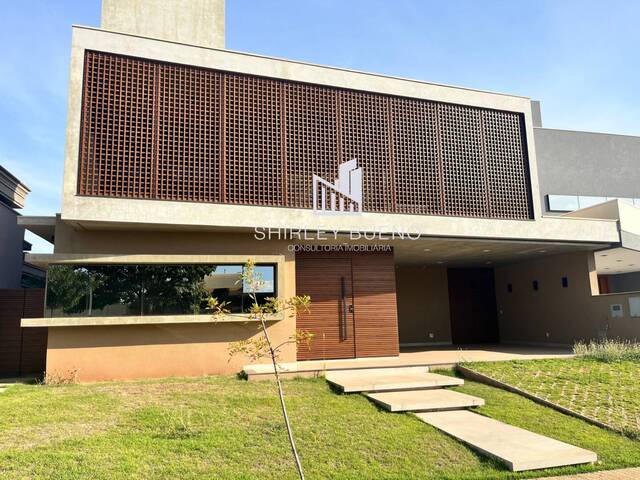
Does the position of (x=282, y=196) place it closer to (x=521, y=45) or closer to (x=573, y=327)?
(x=521, y=45)

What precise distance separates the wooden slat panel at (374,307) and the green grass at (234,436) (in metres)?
4.05

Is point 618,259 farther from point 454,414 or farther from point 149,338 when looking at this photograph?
point 149,338

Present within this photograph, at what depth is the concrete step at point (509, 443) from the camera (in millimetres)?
5651

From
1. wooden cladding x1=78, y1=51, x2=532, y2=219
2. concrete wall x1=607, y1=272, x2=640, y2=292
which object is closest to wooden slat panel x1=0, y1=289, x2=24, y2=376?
wooden cladding x1=78, y1=51, x2=532, y2=219

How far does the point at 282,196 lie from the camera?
37.2 feet

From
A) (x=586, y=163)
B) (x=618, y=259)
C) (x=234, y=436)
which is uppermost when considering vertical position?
(x=586, y=163)

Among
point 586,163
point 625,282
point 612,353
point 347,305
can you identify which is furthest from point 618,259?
point 347,305

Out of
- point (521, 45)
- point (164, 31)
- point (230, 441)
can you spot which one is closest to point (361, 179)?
point (521, 45)

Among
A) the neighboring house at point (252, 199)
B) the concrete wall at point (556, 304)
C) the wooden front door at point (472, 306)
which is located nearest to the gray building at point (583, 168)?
the concrete wall at point (556, 304)

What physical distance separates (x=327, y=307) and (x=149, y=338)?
464 centimetres

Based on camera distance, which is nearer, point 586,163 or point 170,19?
point 170,19

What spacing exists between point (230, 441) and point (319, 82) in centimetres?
899

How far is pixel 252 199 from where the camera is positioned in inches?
436

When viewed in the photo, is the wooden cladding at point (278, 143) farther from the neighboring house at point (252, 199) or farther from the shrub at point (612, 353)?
the shrub at point (612, 353)
